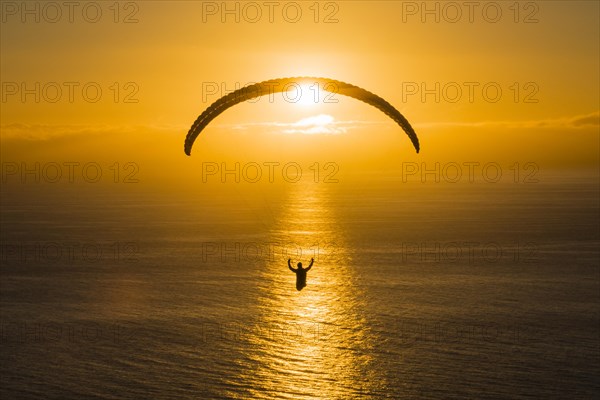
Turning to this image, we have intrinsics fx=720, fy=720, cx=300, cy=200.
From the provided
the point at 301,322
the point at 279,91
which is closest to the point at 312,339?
the point at 301,322

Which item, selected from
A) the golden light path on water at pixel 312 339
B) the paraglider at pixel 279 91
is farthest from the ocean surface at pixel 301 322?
the paraglider at pixel 279 91

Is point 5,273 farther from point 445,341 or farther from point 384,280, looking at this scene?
point 445,341

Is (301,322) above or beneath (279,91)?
beneath

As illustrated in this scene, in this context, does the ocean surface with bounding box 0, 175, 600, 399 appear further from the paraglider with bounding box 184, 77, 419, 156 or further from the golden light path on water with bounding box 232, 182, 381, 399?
the paraglider with bounding box 184, 77, 419, 156

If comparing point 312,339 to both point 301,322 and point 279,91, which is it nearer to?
point 301,322

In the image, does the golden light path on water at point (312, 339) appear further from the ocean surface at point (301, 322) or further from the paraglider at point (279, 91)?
the paraglider at point (279, 91)
